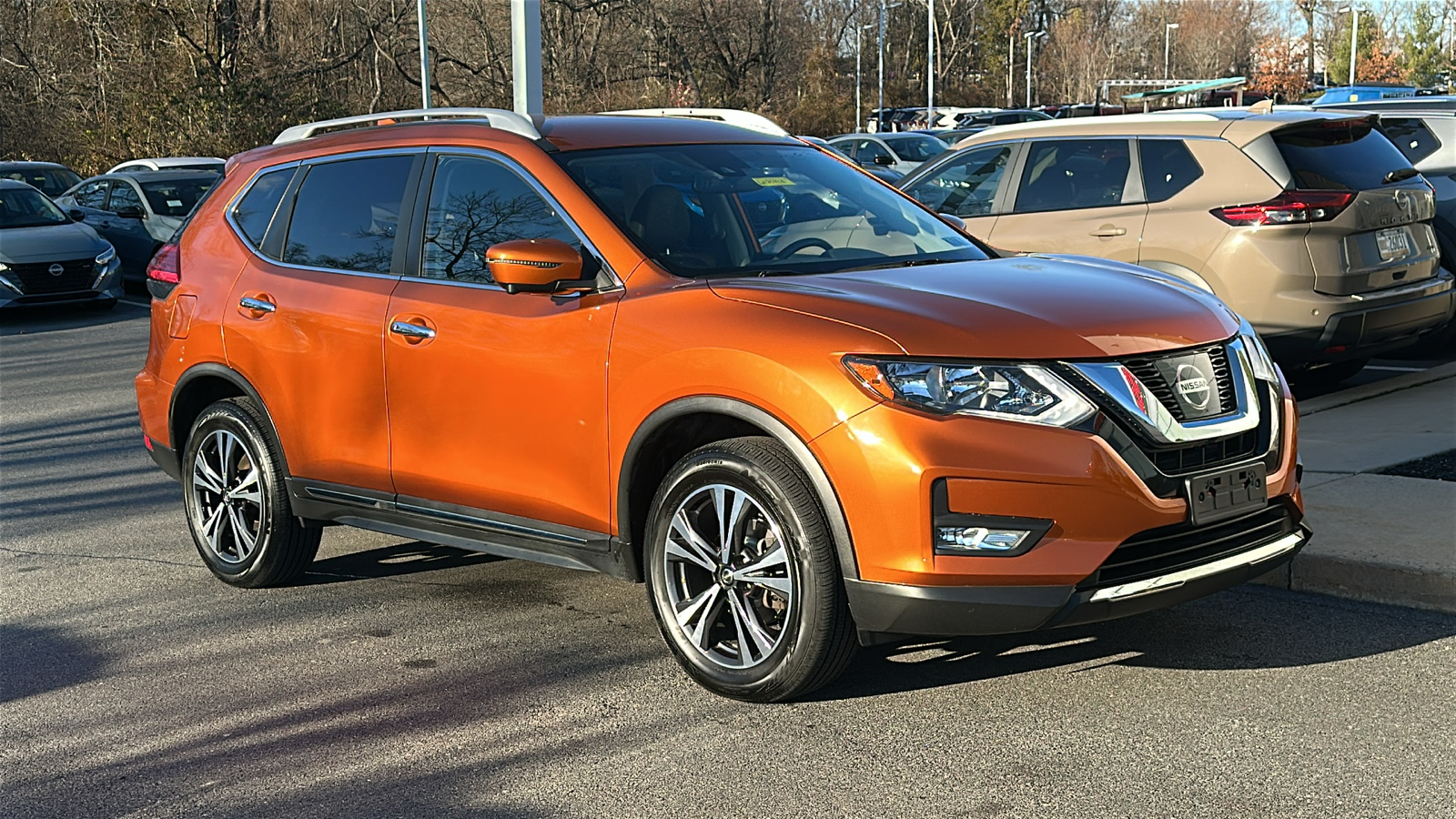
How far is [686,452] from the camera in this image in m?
4.89

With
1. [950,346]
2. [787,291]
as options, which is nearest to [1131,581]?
[950,346]

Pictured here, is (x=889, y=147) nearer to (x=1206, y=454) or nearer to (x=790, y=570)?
(x=1206, y=454)

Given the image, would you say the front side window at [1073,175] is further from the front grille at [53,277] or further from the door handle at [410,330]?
the front grille at [53,277]

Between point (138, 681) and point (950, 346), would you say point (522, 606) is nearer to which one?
point (138, 681)

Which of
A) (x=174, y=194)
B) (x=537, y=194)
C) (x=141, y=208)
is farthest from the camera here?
(x=174, y=194)

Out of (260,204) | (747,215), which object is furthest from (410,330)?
(260,204)

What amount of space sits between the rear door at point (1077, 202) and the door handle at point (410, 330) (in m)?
5.21

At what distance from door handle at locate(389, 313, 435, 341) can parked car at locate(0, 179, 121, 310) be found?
45.9ft

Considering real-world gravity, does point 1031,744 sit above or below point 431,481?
below

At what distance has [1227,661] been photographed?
487cm

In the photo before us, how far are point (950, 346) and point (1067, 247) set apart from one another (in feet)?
18.4

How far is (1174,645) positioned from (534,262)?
8.15ft

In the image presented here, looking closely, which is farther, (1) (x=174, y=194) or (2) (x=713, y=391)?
(1) (x=174, y=194)

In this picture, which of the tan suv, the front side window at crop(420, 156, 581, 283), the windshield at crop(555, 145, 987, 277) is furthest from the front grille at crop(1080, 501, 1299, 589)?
the tan suv
